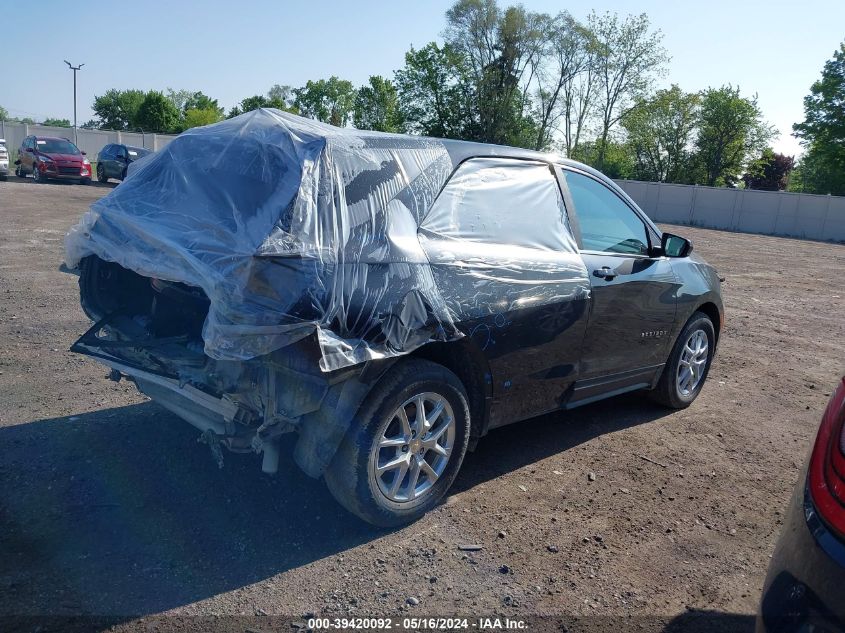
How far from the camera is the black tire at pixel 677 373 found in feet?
17.7

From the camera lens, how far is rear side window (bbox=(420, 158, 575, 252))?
374cm

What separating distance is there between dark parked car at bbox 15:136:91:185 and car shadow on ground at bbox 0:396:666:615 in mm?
26353

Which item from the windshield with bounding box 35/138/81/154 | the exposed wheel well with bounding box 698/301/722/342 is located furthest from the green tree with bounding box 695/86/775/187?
the exposed wheel well with bounding box 698/301/722/342

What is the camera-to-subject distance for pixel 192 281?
3080 millimetres

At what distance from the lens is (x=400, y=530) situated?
357 centimetres

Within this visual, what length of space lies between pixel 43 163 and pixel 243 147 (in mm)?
27781

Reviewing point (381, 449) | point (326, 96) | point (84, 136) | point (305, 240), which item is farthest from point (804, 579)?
point (326, 96)

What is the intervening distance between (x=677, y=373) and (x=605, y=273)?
146cm

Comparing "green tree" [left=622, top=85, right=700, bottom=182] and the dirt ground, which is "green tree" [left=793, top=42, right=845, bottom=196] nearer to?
"green tree" [left=622, top=85, right=700, bottom=182]

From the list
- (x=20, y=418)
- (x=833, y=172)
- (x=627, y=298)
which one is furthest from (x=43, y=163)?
(x=833, y=172)

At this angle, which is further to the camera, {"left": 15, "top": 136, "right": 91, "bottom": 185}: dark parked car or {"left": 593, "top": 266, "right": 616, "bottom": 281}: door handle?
{"left": 15, "top": 136, "right": 91, "bottom": 185}: dark parked car

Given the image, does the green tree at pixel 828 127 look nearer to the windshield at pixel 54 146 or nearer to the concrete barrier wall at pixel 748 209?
the concrete barrier wall at pixel 748 209

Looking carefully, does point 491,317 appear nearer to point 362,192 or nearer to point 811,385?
point 362,192

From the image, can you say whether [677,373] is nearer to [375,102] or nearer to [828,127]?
[828,127]
